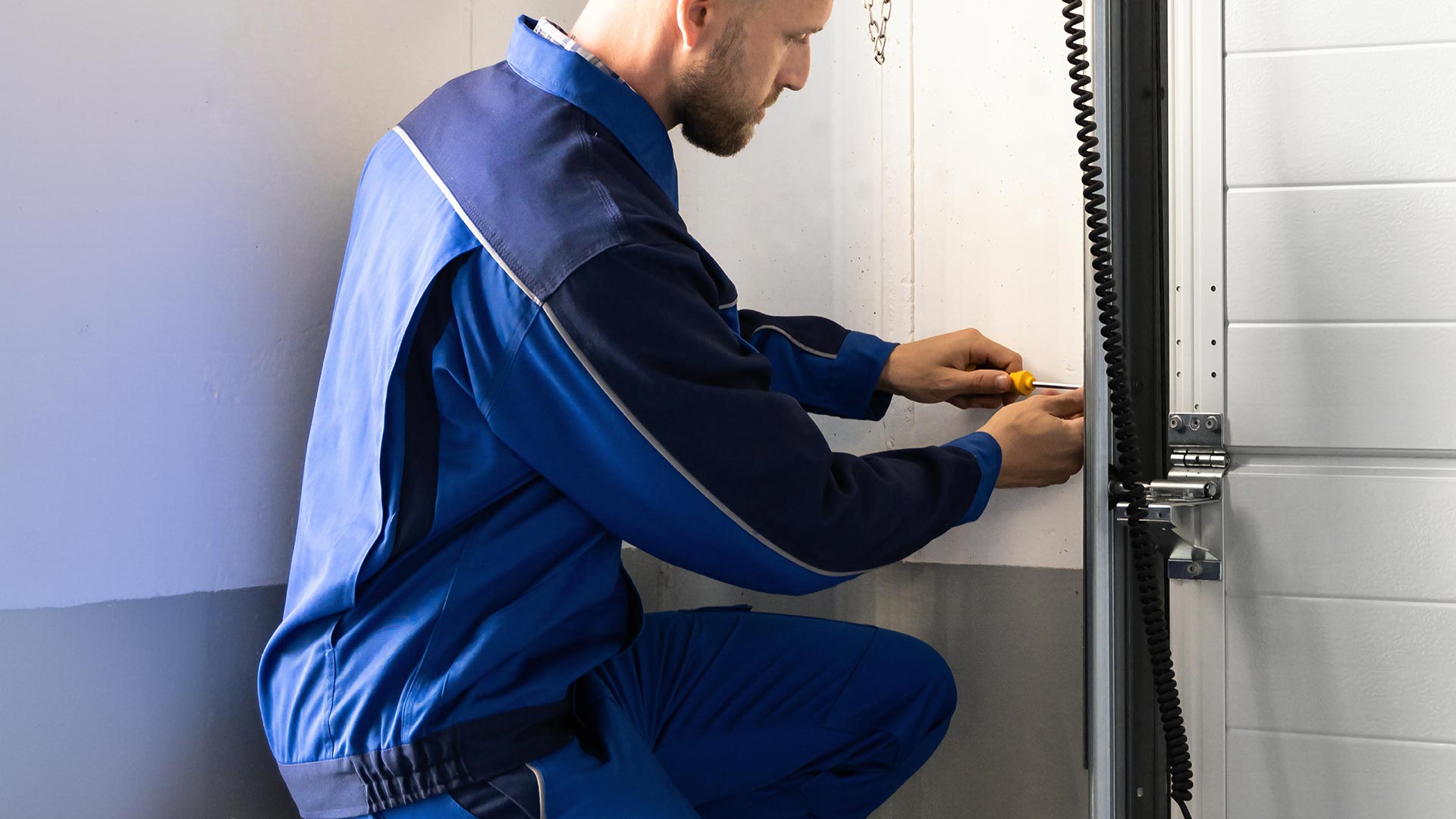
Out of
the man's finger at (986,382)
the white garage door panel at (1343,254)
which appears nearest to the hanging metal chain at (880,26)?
the man's finger at (986,382)

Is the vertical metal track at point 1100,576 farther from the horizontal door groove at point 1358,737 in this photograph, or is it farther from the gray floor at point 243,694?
the gray floor at point 243,694

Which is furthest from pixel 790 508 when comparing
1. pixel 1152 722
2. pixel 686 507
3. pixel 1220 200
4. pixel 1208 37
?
pixel 1208 37

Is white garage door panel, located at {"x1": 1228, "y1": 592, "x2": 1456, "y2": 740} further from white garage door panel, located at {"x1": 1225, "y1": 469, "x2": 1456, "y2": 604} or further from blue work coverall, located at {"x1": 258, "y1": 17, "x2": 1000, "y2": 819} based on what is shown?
blue work coverall, located at {"x1": 258, "y1": 17, "x2": 1000, "y2": 819}

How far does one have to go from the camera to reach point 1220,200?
1.26 metres

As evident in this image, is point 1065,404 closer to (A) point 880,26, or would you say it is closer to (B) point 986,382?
(B) point 986,382

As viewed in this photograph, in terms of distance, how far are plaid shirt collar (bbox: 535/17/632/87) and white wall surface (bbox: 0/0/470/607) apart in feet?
1.11

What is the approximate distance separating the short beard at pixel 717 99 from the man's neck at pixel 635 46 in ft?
0.10

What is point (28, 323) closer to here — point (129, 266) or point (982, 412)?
point (129, 266)

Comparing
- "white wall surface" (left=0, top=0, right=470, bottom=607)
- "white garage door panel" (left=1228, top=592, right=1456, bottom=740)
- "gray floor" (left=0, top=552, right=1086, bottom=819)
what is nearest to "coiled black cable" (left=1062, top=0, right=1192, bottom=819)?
"white garage door panel" (left=1228, top=592, right=1456, bottom=740)

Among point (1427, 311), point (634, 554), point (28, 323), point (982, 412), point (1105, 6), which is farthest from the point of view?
point (634, 554)

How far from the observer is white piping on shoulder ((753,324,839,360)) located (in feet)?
5.24

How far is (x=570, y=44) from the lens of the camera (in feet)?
3.87

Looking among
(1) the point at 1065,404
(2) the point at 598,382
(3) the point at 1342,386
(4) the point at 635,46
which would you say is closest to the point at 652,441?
(2) the point at 598,382

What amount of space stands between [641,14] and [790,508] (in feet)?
1.97
